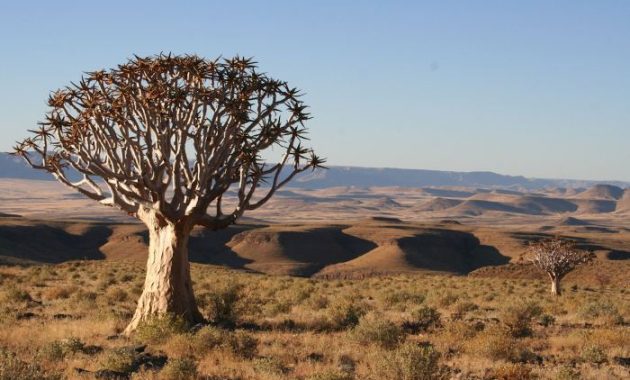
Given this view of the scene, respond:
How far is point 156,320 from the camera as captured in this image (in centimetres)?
1332

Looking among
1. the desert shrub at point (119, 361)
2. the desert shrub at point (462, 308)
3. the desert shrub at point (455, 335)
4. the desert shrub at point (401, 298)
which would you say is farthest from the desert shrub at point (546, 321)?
the desert shrub at point (119, 361)

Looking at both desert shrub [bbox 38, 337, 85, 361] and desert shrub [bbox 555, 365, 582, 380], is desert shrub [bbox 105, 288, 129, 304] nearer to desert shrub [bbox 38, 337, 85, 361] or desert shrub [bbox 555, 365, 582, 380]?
desert shrub [bbox 38, 337, 85, 361]

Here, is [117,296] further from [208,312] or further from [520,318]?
[520,318]

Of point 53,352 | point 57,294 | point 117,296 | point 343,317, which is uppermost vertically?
point 53,352

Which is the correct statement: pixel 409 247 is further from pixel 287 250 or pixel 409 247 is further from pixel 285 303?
pixel 285 303

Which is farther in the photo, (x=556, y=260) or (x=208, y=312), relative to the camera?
(x=556, y=260)

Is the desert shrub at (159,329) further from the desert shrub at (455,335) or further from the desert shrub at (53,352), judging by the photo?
the desert shrub at (455,335)

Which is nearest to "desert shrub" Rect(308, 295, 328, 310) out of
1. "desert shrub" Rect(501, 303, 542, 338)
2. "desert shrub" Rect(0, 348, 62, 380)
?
"desert shrub" Rect(501, 303, 542, 338)

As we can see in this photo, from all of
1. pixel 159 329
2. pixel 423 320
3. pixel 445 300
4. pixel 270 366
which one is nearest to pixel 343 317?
pixel 423 320

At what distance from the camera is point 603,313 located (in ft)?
59.8

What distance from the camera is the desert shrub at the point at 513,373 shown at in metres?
10.3

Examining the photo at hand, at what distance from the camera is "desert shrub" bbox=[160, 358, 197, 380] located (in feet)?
32.0

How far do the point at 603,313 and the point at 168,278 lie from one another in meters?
11.8

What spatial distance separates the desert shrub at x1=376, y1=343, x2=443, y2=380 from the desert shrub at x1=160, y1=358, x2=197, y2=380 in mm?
2808
